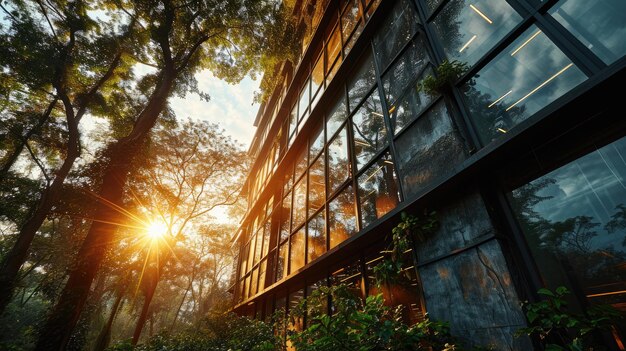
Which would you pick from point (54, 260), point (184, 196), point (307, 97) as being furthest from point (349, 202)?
point (54, 260)

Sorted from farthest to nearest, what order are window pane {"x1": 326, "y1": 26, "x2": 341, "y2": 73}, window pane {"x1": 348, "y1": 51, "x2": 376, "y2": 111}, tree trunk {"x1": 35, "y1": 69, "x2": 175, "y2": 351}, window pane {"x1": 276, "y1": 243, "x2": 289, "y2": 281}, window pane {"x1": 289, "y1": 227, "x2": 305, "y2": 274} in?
window pane {"x1": 276, "y1": 243, "x2": 289, "y2": 281}
window pane {"x1": 326, "y1": 26, "x2": 341, "y2": 73}
window pane {"x1": 289, "y1": 227, "x2": 305, "y2": 274}
tree trunk {"x1": 35, "y1": 69, "x2": 175, "y2": 351}
window pane {"x1": 348, "y1": 51, "x2": 376, "y2": 111}

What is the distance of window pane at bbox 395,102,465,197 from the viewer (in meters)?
3.82

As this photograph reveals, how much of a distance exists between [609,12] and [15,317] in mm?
57601

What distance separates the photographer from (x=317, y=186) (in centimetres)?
844

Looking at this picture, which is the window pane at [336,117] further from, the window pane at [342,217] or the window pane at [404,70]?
the window pane at [342,217]

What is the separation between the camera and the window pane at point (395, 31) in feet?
18.4

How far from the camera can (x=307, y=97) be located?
37.3 ft

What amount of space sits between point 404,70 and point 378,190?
98.9 inches

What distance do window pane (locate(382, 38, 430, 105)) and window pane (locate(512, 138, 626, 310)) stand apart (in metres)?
2.90

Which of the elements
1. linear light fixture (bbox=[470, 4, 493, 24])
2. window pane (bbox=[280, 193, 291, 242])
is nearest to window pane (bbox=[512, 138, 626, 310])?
linear light fixture (bbox=[470, 4, 493, 24])

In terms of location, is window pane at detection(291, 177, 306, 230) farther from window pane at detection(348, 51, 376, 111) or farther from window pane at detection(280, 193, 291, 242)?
window pane at detection(348, 51, 376, 111)

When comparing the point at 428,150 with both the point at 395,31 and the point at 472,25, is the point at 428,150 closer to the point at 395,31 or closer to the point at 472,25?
the point at 472,25

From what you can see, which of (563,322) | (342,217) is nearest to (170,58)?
(342,217)

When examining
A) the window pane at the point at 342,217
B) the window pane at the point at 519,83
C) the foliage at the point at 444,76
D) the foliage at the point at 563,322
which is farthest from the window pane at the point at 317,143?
the foliage at the point at 563,322
